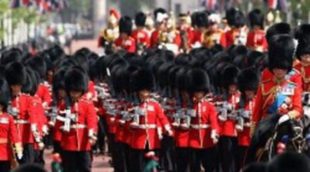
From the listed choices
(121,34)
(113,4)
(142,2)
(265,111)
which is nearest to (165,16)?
(121,34)

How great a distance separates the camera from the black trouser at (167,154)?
67.0ft

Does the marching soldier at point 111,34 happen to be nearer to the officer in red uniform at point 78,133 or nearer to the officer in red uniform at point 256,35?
the officer in red uniform at point 256,35

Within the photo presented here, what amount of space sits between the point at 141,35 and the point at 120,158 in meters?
12.3

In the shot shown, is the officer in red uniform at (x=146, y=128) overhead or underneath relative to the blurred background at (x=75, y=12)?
underneath

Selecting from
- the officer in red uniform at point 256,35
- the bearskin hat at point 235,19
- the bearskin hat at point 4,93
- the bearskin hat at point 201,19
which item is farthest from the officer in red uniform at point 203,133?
the bearskin hat at point 201,19

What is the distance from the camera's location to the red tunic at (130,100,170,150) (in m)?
18.0

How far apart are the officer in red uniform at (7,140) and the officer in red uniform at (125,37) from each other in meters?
13.9

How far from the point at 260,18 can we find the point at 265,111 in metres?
15.6

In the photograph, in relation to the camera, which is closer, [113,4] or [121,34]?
[121,34]

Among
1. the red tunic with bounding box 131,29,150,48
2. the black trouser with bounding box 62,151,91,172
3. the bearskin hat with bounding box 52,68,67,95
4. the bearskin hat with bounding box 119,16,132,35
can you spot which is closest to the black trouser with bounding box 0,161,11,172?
the black trouser with bounding box 62,151,91,172

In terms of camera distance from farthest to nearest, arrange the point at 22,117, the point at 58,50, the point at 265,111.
Result: the point at 58,50 < the point at 22,117 < the point at 265,111

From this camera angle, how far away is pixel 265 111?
14.6m

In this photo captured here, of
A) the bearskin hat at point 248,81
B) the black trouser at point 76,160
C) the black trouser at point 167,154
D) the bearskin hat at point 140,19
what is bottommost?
the black trouser at point 167,154

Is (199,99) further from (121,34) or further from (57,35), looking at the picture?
(57,35)
